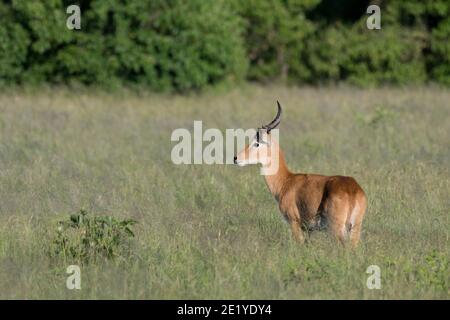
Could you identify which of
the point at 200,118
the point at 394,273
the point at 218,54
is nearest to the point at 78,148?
the point at 200,118

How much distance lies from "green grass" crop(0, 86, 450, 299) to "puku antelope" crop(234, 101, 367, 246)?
0.17m

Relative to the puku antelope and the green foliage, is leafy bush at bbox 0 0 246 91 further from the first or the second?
the green foliage

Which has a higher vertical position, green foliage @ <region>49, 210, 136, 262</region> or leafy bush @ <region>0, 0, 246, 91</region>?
leafy bush @ <region>0, 0, 246, 91</region>

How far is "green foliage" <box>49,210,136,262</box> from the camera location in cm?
756

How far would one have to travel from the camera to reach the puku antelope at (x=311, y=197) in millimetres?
7773

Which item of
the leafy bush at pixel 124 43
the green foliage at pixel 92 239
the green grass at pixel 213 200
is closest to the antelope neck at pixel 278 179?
the green grass at pixel 213 200

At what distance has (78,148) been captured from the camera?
13.0 metres

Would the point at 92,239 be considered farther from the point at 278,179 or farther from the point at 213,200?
the point at 213,200

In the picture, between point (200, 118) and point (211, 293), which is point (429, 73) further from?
point (211, 293)

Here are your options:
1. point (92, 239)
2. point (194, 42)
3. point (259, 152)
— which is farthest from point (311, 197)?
point (194, 42)

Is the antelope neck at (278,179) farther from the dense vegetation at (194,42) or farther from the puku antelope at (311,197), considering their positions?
the dense vegetation at (194,42)

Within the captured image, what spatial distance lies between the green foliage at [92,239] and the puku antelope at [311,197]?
57.4 inches

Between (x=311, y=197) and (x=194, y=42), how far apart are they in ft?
41.0

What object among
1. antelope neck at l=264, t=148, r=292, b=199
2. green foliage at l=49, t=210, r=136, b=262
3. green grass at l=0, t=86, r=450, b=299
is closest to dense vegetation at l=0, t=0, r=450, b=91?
green grass at l=0, t=86, r=450, b=299
